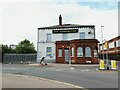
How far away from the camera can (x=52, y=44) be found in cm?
5488

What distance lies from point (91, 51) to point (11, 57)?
19.8m

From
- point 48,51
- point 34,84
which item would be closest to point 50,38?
point 48,51

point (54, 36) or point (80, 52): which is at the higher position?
point (54, 36)

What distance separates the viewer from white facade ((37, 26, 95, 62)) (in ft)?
178

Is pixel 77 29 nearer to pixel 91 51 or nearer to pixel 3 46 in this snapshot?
pixel 91 51

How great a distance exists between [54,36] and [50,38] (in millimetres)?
1031

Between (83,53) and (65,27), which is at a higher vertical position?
(65,27)

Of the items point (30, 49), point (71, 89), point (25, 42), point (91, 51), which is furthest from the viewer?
point (25, 42)

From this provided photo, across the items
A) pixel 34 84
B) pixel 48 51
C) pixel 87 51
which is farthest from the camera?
pixel 48 51

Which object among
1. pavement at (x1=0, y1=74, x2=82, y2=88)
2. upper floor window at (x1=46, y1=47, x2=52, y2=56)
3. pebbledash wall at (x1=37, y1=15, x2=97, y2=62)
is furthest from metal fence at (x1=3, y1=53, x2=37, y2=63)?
pavement at (x1=0, y1=74, x2=82, y2=88)

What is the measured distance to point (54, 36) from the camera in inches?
2192

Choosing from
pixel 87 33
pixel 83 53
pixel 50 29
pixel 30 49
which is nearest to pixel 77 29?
pixel 87 33

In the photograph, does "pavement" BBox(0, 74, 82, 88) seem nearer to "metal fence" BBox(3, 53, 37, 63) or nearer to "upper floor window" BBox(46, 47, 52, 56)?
"upper floor window" BBox(46, 47, 52, 56)

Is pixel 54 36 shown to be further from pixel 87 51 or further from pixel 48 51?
pixel 87 51
